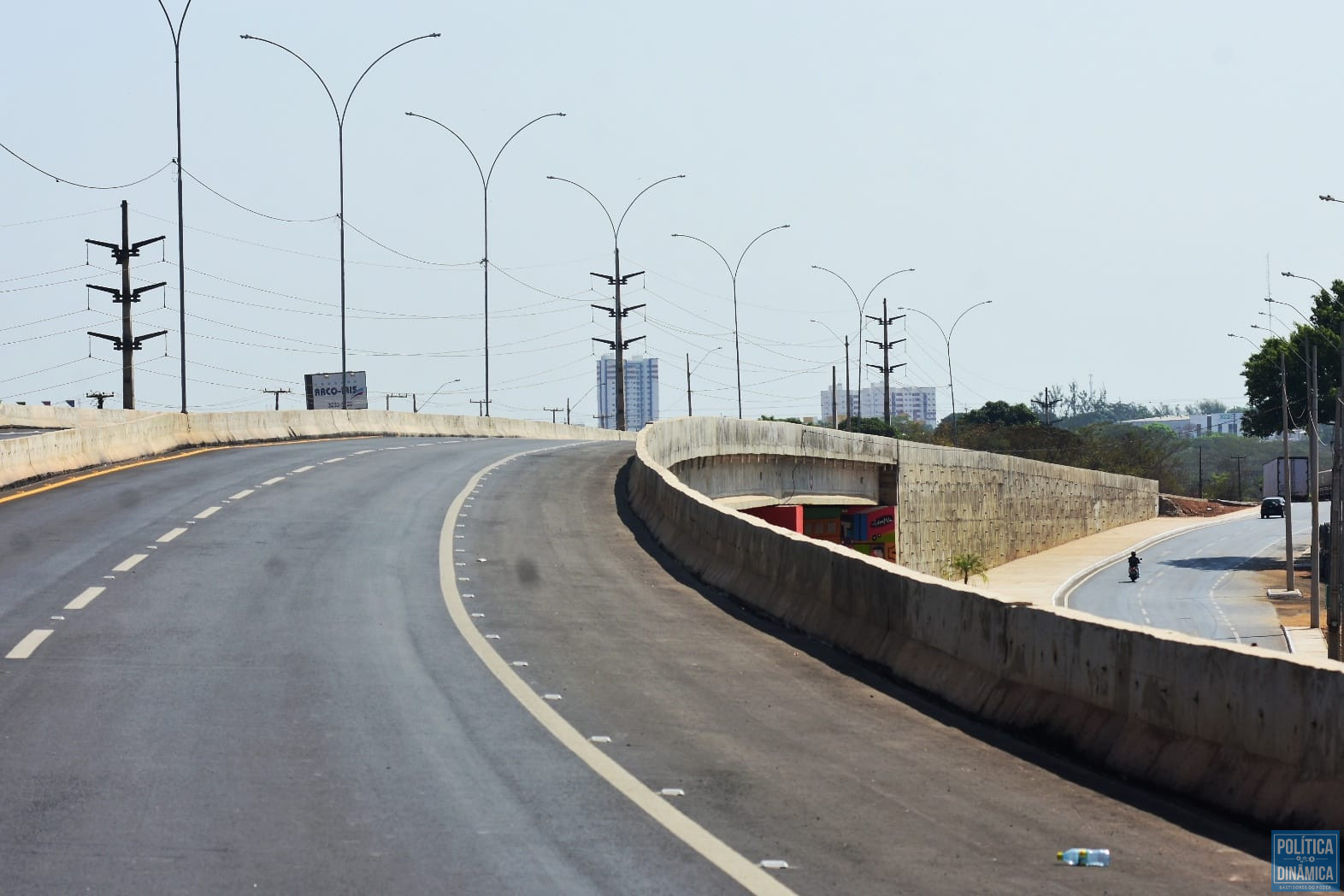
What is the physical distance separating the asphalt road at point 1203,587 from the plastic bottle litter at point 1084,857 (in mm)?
36186

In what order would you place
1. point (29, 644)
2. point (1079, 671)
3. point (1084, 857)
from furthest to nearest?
point (29, 644) < point (1079, 671) < point (1084, 857)

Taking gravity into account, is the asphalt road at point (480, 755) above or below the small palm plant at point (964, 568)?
above

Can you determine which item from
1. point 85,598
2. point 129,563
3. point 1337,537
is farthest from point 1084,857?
point 1337,537

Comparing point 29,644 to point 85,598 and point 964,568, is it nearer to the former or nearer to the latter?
point 85,598

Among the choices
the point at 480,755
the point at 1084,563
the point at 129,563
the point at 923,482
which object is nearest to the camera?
the point at 480,755

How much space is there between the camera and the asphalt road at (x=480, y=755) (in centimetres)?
730

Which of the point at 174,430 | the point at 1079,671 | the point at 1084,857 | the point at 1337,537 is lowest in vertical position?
the point at 1337,537

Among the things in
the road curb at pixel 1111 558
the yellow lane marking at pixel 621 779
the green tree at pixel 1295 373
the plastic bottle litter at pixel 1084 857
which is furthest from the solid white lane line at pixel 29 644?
the green tree at pixel 1295 373

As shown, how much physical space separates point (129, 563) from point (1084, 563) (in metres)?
81.3

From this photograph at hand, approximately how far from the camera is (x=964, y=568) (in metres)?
83.4

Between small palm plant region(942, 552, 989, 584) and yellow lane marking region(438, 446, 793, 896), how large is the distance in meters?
69.2

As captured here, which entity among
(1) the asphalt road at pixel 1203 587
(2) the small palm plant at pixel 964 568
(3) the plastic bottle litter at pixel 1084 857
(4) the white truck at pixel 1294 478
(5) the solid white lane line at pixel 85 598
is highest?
(5) the solid white lane line at pixel 85 598

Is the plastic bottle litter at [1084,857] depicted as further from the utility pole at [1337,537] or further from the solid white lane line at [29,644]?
the utility pole at [1337,537]

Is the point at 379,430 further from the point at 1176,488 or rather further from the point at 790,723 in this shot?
the point at 1176,488
